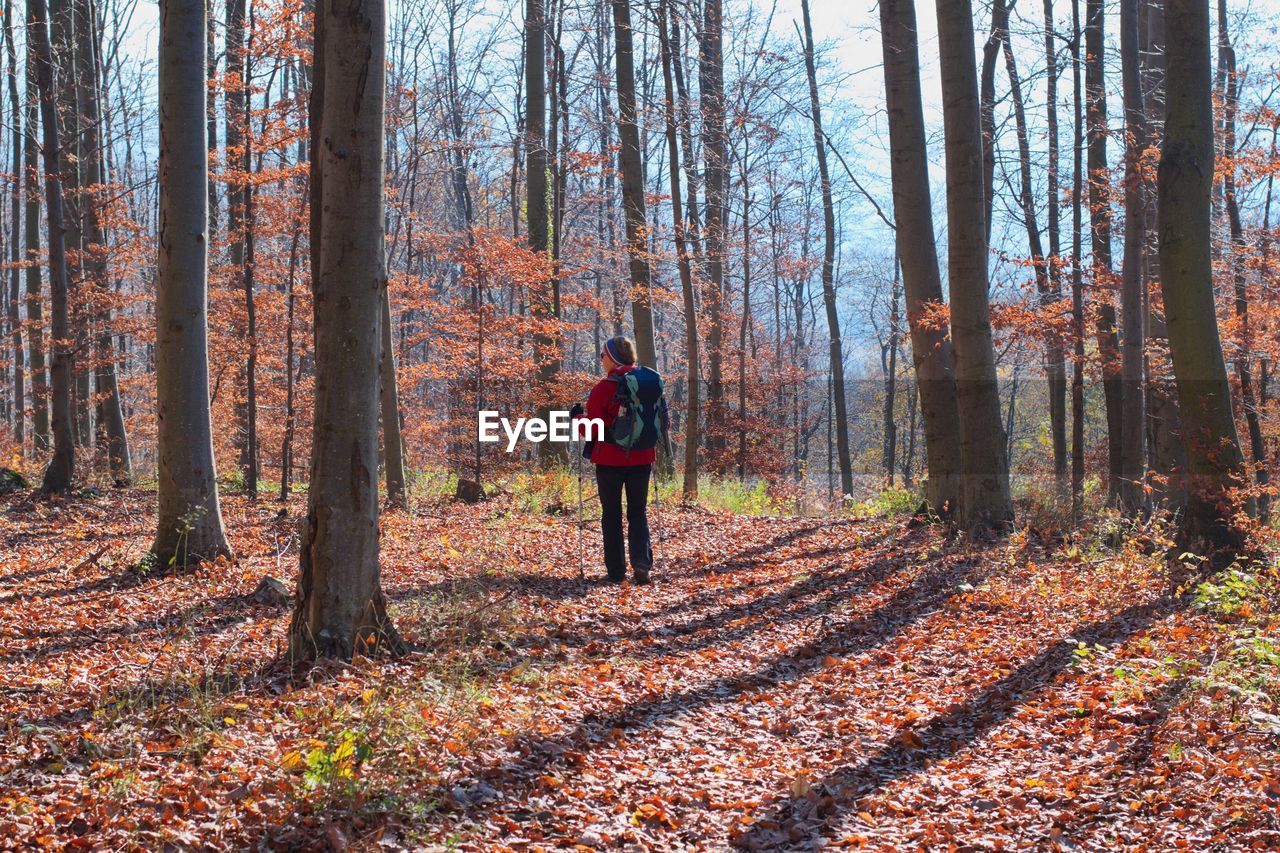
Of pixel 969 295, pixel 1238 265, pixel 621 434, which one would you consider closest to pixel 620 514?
pixel 621 434

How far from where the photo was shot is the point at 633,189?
16.7 m

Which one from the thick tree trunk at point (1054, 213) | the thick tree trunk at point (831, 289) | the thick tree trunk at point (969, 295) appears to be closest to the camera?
the thick tree trunk at point (969, 295)

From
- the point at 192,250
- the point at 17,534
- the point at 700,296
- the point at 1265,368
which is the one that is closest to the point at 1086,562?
the point at 192,250

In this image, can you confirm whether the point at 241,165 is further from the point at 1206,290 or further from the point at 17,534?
the point at 1206,290

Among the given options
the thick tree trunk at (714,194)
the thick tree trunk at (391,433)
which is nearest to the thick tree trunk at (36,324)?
the thick tree trunk at (391,433)

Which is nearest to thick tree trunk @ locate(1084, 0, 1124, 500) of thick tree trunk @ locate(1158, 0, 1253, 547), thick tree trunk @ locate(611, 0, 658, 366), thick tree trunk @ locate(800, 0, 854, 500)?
thick tree trunk @ locate(611, 0, 658, 366)

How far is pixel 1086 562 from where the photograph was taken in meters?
8.71

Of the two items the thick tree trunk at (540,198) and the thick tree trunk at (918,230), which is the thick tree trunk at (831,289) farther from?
the thick tree trunk at (918,230)

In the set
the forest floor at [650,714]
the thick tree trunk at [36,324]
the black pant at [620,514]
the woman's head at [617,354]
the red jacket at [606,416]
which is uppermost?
the thick tree trunk at [36,324]

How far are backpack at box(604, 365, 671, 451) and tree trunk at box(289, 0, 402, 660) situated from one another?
3.29 m

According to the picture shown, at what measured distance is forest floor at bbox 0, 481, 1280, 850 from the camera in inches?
146

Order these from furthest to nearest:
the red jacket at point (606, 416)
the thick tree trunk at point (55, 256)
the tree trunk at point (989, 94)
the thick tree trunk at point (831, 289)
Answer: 1. the thick tree trunk at point (831, 289)
2. the tree trunk at point (989, 94)
3. the thick tree trunk at point (55, 256)
4. the red jacket at point (606, 416)

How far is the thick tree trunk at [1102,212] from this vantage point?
1527 cm

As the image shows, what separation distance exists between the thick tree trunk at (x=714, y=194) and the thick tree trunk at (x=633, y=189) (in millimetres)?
1345
